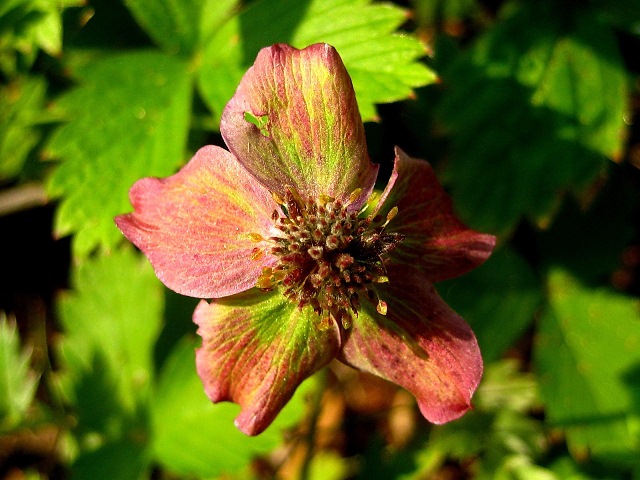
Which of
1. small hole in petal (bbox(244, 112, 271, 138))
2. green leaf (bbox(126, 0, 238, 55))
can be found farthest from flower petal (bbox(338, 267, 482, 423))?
green leaf (bbox(126, 0, 238, 55))

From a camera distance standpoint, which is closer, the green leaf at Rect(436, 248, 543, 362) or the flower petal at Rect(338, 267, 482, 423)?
the flower petal at Rect(338, 267, 482, 423)

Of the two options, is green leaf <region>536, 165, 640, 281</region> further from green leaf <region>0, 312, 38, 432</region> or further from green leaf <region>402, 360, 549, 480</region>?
green leaf <region>0, 312, 38, 432</region>

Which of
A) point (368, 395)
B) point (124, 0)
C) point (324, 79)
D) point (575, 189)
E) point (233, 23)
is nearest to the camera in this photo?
point (324, 79)

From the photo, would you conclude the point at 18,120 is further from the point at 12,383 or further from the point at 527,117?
the point at 527,117

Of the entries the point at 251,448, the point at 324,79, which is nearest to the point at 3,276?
the point at 251,448

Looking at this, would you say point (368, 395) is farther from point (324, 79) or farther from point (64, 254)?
point (324, 79)

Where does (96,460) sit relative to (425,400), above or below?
below

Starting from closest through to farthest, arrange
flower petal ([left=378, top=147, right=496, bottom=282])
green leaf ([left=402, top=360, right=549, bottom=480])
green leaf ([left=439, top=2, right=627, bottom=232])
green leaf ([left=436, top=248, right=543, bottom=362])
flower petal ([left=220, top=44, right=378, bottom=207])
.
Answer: flower petal ([left=220, top=44, right=378, bottom=207]), flower petal ([left=378, top=147, right=496, bottom=282]), green leaf ([left=439, top=2, right=627, bottom=232]), green leaf ([left=436, top=248, right=543, bottom=362]), green leaf ([left=402, top=360, right=549, bottom=480])

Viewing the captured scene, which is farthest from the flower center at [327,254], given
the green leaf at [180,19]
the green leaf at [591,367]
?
the green leaf at [591,367]
